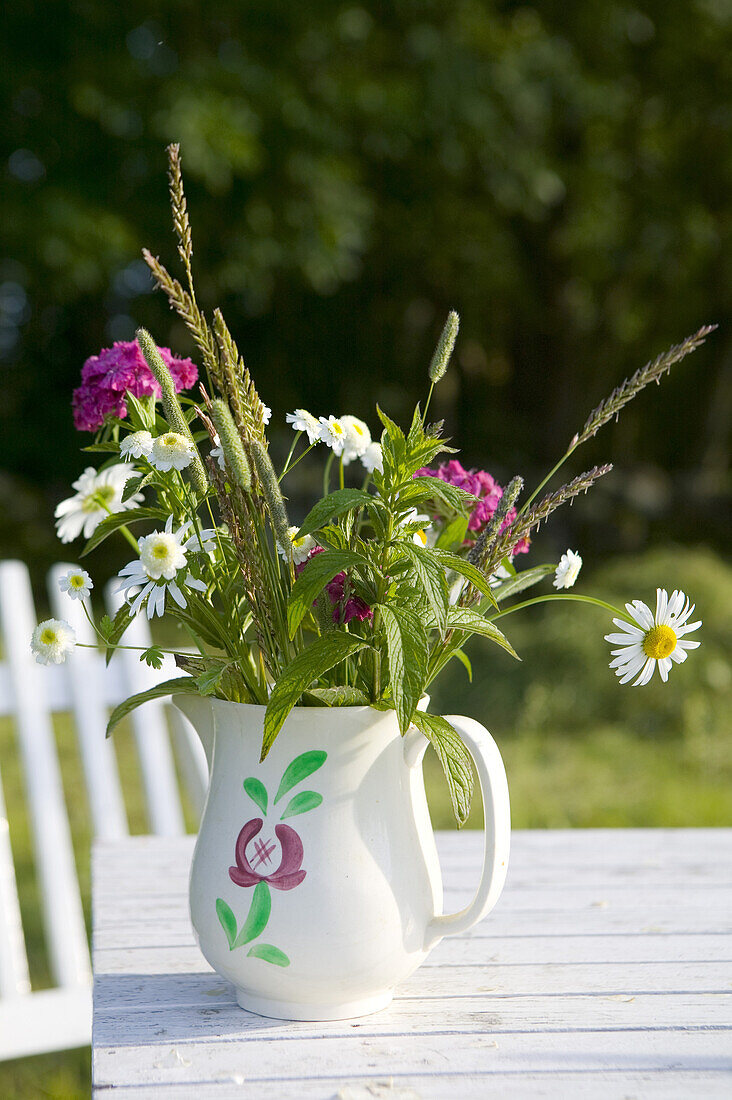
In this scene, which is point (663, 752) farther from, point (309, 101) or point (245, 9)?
point (245, 9)

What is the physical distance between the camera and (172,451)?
2.89ft

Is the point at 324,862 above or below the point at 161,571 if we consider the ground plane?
below

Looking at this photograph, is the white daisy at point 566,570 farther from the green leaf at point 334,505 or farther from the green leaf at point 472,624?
the green leaf at point 334,505

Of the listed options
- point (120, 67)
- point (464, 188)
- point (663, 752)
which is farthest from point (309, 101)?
point (663, 752)

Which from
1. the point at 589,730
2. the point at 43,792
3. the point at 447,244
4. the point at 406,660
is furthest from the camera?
the point at 447,244

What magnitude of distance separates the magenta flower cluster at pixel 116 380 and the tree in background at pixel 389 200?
5362mm

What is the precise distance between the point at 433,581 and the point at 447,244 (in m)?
8.28

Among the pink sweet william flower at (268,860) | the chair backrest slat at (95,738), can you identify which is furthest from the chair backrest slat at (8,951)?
the pink sweet william flower at (268,860)

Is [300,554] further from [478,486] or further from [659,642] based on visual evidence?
[659,642]

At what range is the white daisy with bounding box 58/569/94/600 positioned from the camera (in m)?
0.90

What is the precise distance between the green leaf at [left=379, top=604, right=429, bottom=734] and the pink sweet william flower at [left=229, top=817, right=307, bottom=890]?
0.15 metres

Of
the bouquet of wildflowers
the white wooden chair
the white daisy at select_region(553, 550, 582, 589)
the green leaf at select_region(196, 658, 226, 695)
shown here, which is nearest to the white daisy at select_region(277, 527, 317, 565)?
the bouquet of wildflowers

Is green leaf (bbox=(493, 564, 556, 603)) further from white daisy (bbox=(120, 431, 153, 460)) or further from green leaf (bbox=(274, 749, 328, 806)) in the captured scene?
white daisy (bbox=(120, 431, 153, 460))

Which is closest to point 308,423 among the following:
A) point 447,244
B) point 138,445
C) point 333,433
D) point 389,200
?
point 333,433
